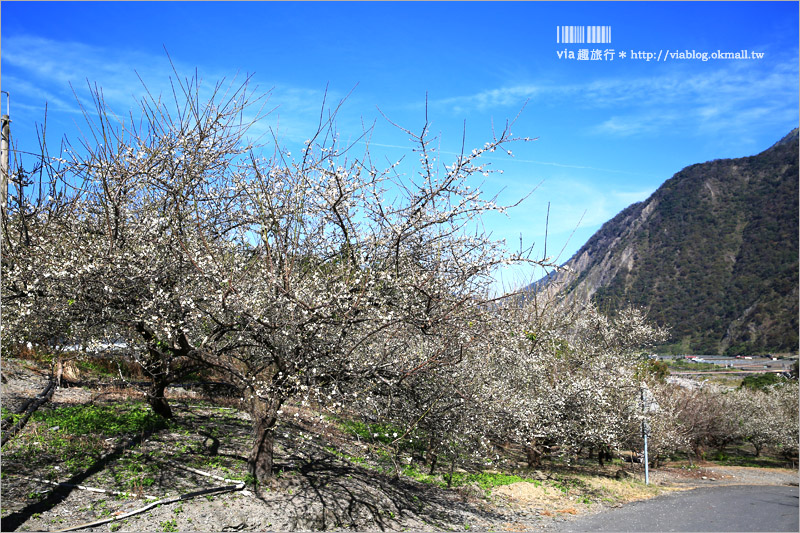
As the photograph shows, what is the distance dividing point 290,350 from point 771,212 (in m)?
102

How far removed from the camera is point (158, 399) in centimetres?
1069

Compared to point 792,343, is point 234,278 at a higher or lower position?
higher

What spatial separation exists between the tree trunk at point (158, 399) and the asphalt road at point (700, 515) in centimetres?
833

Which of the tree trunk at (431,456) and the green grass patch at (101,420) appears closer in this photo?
the green grass patch at (101,420)

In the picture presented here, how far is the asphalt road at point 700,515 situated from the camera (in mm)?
10969

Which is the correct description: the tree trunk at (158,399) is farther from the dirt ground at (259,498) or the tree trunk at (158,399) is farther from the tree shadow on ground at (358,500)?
the tree shadow on ground at (358,500)

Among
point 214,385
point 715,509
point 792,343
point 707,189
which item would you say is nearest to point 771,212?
point 707,189

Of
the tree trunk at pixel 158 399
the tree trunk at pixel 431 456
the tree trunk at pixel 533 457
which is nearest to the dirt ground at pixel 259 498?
the tree trunk at pixel 431 456

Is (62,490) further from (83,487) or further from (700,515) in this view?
(700,515)

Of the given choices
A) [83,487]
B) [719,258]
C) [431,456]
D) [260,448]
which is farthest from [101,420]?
[719,258]

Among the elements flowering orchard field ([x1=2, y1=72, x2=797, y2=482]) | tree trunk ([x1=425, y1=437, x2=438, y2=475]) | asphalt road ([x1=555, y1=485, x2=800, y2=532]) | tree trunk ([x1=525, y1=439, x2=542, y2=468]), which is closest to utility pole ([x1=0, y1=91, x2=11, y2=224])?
flowering orchard field ([x1=2, y1=72, x2=797, y2=482])

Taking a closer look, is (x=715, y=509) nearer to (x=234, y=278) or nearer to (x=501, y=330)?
(x=501, y=330)

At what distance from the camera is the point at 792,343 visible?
66.8m

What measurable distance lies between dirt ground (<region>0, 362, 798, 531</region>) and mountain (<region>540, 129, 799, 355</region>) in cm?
5208
